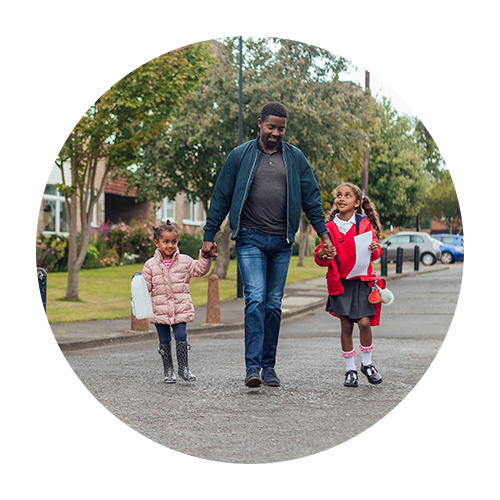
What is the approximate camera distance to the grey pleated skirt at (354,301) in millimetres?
5840

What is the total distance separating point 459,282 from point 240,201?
709 inches

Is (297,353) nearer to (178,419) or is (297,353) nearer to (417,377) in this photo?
(417,377)

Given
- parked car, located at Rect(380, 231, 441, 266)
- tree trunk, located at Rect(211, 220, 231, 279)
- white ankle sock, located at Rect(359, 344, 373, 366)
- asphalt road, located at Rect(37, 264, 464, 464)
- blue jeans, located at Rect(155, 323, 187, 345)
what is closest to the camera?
asphalt road, located at Rect(37, 264, 464, 464)

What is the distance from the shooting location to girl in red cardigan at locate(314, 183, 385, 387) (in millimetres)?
5820

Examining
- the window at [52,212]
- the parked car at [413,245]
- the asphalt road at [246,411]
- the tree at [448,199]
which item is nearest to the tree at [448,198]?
the tree at [448,199]

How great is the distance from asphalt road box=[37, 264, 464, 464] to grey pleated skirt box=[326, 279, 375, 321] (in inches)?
24.5

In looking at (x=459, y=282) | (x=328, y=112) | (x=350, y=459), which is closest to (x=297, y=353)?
(x=350, y=459)

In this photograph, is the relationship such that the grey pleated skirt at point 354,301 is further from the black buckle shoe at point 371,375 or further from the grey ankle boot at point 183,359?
the grey ankle boot at point 183,359

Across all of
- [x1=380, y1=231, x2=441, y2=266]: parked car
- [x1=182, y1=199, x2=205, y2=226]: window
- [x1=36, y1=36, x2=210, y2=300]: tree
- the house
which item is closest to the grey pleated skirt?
[x1=36, y1=36, x2=210, y2=300]: tree

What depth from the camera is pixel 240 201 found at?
567cm

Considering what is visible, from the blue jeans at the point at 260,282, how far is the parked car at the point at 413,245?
86.2 feet

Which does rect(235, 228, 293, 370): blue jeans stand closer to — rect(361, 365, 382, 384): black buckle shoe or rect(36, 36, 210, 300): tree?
rect(361, 365, 382, 384): black buckle shoe

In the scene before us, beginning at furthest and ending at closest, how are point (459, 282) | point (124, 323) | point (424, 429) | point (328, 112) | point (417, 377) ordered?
point (459, 282) < point (328, 112) < point (124, 323) < point (417, 377) < point (424, 429)
